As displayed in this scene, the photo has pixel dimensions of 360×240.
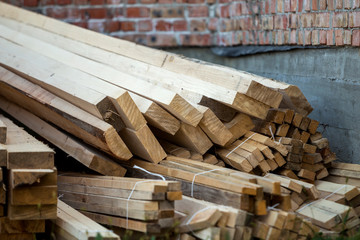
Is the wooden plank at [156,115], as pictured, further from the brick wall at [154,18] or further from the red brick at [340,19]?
the brick wall at [154,18]

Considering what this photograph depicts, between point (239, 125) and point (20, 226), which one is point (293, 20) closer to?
point (239, 125)

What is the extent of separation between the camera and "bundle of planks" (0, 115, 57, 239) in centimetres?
269

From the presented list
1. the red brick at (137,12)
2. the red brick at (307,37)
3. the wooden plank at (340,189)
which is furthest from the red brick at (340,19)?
the red brick at (137,12)

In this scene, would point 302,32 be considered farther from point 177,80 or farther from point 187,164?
point 187,164

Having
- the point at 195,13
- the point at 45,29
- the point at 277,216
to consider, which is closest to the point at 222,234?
the point at 277,216

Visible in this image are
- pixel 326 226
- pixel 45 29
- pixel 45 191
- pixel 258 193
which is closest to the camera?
pixel 45 191

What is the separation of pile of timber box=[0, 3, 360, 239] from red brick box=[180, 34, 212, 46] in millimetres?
1861

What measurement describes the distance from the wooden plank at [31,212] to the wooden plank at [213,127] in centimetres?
113

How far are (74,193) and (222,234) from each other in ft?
3.52

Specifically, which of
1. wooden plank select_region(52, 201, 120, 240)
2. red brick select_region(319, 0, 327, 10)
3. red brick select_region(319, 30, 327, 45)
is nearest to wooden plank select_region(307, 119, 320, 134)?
red brick select_region(319, 30, 327, 45)

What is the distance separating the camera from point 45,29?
17.4 feet

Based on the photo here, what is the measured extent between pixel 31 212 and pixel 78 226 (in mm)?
247

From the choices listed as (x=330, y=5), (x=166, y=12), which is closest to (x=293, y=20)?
(x=330, y=5)

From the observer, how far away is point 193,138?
11.7 ft
